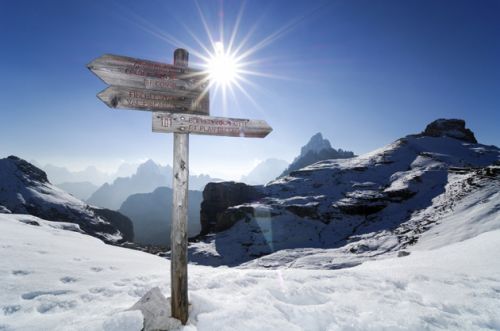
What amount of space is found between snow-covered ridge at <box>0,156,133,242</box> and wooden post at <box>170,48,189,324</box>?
3453 inches

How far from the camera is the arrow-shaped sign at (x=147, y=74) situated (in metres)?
3.95

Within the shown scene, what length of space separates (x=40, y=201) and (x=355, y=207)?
317 ft

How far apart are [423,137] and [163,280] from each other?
133890 mm

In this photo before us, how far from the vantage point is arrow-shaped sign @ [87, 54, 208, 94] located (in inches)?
156

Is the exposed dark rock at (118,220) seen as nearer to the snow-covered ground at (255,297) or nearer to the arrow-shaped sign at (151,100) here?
the snow-covered ground at (255,297)

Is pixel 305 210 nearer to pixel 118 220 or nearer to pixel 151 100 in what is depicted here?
pixel 151 100

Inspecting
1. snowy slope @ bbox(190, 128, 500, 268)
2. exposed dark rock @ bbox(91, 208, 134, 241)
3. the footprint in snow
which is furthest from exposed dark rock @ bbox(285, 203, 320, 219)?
the footprint in snow

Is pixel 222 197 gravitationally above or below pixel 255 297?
below

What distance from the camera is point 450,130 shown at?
387 feet

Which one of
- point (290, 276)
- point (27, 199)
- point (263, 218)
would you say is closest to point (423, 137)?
point (263, 218)

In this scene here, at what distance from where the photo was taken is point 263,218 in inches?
2776

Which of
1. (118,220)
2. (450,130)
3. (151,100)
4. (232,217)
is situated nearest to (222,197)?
(232,217)

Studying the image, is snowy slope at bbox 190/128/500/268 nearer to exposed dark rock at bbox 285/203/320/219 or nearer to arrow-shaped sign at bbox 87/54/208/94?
exposed dark rock at bbox 285/203/320/219

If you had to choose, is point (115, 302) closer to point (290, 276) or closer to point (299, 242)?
point (290, 276)
